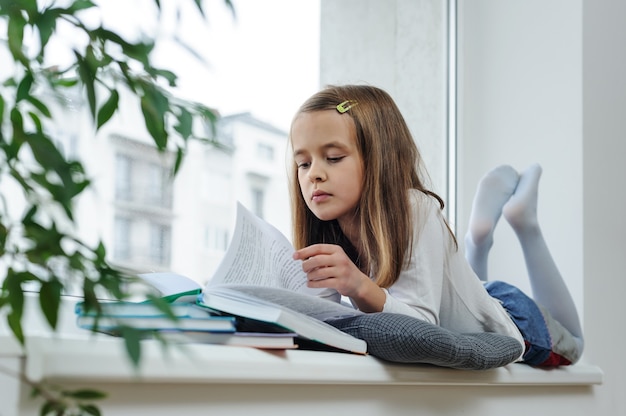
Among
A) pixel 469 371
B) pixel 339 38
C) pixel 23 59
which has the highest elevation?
pixel 339 38

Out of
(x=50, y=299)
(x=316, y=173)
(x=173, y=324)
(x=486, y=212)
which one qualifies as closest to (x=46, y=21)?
(x=50, y=299)

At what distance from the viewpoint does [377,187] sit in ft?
4.33

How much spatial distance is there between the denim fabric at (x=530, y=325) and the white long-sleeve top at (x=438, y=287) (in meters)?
0.07

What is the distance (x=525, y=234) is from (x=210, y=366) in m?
1.12

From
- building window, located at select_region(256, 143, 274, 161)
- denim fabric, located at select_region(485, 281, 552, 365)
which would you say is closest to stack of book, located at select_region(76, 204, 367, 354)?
denim fabric, located at select_region(485, 281, 552, 365)

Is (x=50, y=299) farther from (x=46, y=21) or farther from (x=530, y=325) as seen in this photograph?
(x=530, y=325)

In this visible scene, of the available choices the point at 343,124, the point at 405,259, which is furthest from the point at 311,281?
the point at 343,124

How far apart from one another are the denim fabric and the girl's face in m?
0.43

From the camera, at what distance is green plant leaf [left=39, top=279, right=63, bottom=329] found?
0.46m

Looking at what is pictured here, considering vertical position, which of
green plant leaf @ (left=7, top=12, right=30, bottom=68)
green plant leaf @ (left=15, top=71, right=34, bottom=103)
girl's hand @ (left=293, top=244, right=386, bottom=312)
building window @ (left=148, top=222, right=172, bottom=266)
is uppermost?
green plant leaf @ (left=7, top=12, right=30, bottom=68)

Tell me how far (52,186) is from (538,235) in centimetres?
149

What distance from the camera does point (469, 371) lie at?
1.21m

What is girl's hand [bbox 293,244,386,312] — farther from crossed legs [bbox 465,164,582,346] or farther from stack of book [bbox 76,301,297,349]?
crossed legs [bbox 465,164,582,346]
